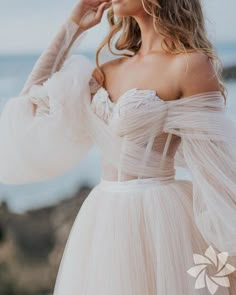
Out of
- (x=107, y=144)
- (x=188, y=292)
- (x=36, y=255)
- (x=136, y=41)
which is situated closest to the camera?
(x=188, y=292)

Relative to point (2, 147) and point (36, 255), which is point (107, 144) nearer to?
point (2, 147)

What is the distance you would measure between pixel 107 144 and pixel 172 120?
14cm

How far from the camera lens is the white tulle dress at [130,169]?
3.73 feet

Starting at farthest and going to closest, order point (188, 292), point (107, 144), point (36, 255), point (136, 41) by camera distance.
→ point (36, 255)
point (136, 41)
point (107, 144)
point (188, 292)

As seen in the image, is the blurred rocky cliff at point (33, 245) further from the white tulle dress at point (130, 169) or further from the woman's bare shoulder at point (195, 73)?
the woman's bare shoulder at point (195, 73)

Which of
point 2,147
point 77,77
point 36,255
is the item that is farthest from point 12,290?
point 77,77

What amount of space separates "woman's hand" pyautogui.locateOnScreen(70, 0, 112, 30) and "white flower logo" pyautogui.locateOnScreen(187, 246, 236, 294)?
534mm

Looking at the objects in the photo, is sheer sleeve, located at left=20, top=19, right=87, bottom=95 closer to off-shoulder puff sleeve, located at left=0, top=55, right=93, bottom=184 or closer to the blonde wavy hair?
off-shoulder puff sleeve, located at left=0, top=55, right=93, bottom=184

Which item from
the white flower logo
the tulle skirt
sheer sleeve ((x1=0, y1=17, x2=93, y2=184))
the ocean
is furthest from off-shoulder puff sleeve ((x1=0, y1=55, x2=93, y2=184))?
the ocean

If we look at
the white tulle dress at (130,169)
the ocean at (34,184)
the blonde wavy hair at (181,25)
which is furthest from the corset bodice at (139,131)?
the ocean at (34,184)

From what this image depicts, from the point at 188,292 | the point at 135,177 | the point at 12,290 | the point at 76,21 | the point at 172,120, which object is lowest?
the point at 12,290

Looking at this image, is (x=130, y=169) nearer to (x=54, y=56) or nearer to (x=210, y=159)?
(x=210, y=159)

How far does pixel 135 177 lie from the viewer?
1210mm

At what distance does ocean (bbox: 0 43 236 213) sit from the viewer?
1732 mm
